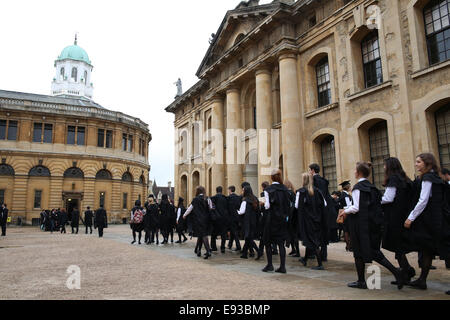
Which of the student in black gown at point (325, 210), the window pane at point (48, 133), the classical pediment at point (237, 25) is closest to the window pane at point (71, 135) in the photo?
the window pane at point (48, 133)

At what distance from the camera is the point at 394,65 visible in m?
13.5

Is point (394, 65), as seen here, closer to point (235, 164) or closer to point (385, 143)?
point (385, 143)

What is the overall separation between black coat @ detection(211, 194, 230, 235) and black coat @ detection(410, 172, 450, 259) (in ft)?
21.6

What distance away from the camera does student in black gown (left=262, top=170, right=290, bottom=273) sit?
675 centimetres

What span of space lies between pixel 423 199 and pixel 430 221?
34 centimetres

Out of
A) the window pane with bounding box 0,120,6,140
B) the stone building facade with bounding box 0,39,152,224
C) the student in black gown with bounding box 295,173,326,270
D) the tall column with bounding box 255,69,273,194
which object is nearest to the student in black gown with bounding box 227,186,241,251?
the student in black gown with bounding box 295,173,326,270

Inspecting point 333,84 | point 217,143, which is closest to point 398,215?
point 333,84

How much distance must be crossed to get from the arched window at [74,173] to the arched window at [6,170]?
5484 mm

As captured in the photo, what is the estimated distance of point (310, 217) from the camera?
7.26m

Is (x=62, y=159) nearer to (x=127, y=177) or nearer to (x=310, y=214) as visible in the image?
(x=127, y=177)
